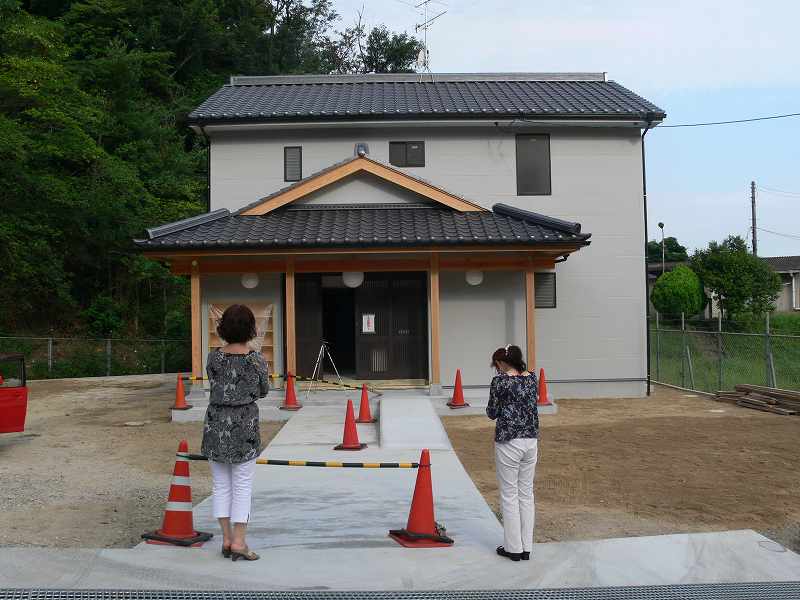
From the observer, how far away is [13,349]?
2716 centimetres

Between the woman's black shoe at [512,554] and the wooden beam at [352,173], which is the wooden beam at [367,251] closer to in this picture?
the wooden beam at [352,173]

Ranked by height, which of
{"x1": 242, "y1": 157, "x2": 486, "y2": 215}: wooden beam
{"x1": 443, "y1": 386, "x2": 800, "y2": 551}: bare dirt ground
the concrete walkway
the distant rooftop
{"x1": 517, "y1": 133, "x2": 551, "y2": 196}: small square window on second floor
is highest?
the distant rooftop

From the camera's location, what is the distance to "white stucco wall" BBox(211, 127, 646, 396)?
18219 mm

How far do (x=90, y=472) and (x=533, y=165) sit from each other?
12237 millimetres

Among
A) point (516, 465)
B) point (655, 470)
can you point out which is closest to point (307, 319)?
point (655, 470)

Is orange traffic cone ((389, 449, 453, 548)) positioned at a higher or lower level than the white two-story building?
lower

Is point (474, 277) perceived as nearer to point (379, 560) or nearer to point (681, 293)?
point (379, 560)

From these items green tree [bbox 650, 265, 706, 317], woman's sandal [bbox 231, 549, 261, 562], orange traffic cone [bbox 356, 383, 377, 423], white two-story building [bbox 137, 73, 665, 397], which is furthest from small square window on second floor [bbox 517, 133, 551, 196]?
green tree [bbox 650, 265, 706, 317]

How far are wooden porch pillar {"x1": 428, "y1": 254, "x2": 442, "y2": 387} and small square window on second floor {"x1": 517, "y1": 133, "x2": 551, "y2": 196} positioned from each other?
142 inches

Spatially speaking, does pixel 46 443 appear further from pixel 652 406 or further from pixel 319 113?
pixel 652 406

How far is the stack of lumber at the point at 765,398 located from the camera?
618 inches

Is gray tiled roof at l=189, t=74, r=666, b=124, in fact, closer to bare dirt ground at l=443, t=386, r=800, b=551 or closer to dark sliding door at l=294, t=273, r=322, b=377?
dark sliding door at l=294, t=273, r=322, b=377

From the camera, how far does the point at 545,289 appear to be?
1816 cm

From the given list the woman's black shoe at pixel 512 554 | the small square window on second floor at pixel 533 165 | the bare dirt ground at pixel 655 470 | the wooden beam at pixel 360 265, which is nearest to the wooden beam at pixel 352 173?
the wooden beam at pixel 360 265
